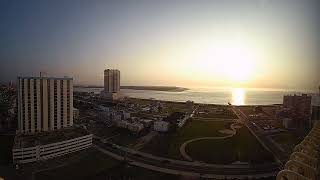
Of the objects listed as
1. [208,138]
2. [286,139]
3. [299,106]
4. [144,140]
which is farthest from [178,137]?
[299,106]

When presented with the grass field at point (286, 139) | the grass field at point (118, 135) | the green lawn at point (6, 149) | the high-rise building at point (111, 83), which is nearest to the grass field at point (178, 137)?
the grass field at point (118, 135)

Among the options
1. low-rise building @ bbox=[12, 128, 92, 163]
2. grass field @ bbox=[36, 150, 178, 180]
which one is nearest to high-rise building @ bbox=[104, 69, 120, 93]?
low-rise building @ bbox=[12, 128, 92, 163]

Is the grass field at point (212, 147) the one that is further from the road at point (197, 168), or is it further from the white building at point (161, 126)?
the white building at point (161, 126)

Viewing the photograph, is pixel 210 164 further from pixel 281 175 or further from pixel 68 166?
pixel 281 175

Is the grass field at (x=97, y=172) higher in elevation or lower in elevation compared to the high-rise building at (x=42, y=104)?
lower

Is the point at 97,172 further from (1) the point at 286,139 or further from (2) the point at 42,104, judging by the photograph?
(1) the point at 286,139

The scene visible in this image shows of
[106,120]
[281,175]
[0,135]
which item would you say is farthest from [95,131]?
[281,175]
